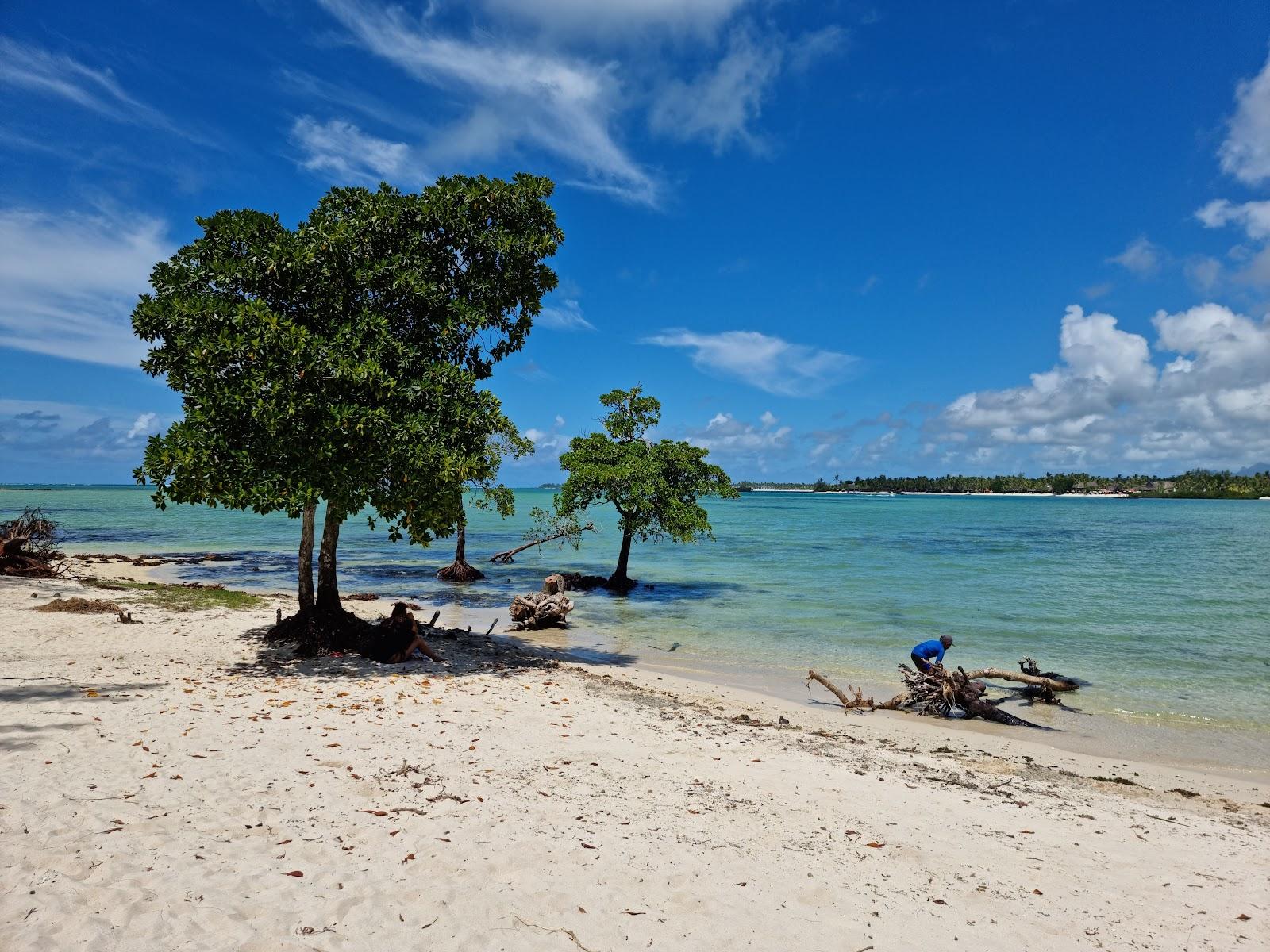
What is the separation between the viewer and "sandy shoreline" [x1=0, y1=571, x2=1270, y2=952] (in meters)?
5.24

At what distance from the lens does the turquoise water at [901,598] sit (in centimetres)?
1767

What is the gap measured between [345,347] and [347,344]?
0.05 m

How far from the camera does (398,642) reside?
14266 mm

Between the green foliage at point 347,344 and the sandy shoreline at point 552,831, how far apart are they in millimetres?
3507

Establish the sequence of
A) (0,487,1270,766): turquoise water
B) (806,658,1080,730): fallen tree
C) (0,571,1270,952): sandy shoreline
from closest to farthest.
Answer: (0,571,1270,952): sandy shoreline
(806,658,1080,730): fallen tree
(0,487,1270,766): turquoise water

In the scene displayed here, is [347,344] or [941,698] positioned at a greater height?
[347,344]

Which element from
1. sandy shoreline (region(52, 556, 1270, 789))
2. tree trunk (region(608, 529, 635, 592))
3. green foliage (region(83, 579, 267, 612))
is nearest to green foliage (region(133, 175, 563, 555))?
sandy shoreline (region(52, 556, 1270, 789))

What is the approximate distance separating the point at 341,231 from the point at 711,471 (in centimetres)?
1901

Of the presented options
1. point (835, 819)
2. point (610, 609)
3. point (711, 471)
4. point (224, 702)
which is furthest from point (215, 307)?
point (711, 471)

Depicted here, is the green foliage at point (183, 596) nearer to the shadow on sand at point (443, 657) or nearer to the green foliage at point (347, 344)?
the shadow on sand at point (443, 657)

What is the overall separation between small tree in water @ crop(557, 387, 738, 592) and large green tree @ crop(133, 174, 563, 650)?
12681 millimetres

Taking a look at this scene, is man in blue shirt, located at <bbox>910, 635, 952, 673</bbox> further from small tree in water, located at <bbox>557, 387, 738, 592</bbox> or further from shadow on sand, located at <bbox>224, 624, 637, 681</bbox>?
small tree in water, located at <bbox>557, 387, 738, 592</bbox>

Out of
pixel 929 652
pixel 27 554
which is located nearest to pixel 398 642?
pixel 929 652

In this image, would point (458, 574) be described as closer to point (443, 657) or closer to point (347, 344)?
point (443, 657)
